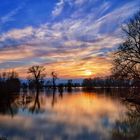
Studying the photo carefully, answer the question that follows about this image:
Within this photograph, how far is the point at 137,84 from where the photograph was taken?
33750mm

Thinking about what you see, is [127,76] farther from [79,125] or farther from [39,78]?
[39,78]

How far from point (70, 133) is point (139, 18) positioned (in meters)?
18.9

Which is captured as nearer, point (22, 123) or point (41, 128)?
point (41, 128)

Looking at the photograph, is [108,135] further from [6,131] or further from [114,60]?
[114,60]

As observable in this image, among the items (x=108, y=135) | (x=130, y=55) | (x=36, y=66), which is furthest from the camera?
(x=36, y=66)

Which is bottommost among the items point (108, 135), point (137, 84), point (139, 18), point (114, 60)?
point (108, 135)

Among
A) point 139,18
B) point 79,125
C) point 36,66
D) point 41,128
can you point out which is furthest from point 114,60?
point 36,66

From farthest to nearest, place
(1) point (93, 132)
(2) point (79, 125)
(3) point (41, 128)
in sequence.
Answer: (2) point (79, 125)
(3) point (41, 128)
(1) point (93, 132)

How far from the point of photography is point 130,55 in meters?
33.5

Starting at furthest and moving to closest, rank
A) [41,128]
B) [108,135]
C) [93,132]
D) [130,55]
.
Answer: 1. [130,55]
2. [41,128]
3. [93,132]
4. [108,135]

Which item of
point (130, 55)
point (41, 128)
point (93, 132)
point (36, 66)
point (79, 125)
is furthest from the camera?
point (36, 66)

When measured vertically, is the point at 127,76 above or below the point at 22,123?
above

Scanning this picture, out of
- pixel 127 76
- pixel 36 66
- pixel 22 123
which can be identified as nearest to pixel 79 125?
pixel 22 123

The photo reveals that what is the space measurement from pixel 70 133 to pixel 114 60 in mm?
17690
